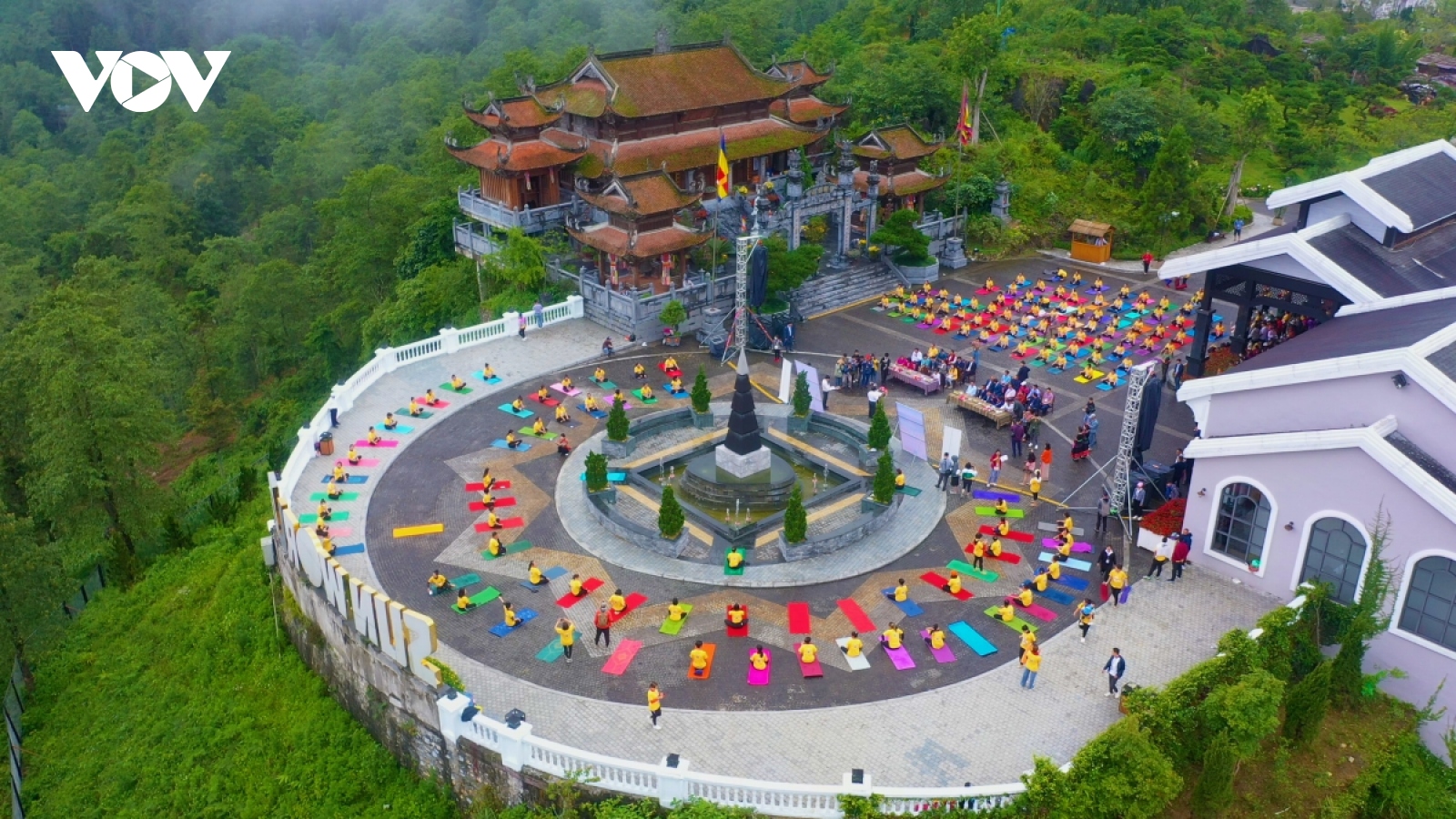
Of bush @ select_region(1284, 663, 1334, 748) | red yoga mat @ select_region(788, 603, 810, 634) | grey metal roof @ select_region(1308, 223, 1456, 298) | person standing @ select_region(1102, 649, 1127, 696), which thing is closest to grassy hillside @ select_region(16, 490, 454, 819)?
red yoga mat @ select_region(788, 603, 810, 634)

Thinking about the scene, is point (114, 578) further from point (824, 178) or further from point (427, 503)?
point (824, 178)

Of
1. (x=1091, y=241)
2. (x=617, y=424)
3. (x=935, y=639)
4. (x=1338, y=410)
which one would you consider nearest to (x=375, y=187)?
(x=617, y=424)

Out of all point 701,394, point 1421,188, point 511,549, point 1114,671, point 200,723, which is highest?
point 1421,188

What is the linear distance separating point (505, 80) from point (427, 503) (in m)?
42.1

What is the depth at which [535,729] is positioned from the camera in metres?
23.2

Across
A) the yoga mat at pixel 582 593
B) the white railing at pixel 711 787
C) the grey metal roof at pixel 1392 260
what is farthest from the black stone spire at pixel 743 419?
the grey metal roof at pixel 1392 260

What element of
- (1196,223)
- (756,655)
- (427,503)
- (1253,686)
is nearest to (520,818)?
(756,655)

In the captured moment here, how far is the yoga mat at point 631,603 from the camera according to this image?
26938 mm

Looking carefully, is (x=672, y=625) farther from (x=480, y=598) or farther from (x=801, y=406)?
(x=801, y=406)

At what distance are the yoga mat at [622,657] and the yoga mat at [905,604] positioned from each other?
6.65 m

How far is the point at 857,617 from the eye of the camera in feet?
89.1

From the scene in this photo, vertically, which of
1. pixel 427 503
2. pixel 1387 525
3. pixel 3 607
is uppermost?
pixel 1387 525

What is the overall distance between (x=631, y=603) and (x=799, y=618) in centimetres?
433

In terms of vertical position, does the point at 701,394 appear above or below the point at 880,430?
below
